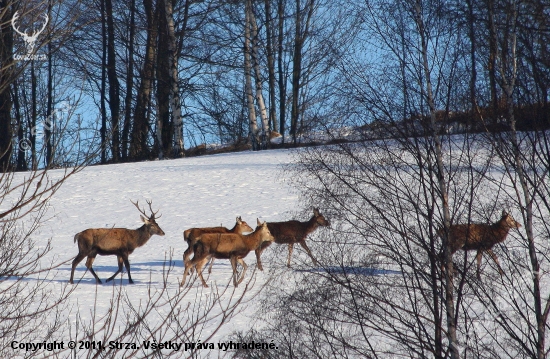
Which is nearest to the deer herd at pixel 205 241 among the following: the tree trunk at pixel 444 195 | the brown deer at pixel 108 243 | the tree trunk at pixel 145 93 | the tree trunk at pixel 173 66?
the brown deer at pixel 108 243

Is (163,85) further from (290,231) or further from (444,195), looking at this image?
(444,195)

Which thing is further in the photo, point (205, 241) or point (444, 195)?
point (205, 241)

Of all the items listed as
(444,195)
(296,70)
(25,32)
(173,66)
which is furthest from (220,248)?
(296,70)

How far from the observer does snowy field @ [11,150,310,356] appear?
40.3ft

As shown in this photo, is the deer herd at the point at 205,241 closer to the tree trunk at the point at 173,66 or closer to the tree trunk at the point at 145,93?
the tree trunk at the point at 145,93

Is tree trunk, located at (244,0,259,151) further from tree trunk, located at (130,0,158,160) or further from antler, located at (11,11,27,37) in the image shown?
antler, located at (11,11,27,37)

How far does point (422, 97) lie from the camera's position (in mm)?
5367

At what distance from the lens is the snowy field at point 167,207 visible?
12289 millimetres

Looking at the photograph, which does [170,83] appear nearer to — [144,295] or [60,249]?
[60,249]

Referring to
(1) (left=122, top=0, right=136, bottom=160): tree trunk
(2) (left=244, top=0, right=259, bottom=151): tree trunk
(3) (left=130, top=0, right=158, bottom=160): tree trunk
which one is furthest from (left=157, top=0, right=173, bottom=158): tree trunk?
(2) (left=244, top=0, right=259, bottom=151): tree trunk

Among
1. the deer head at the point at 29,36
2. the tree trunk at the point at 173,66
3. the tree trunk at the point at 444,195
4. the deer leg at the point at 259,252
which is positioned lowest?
the deer leg at the point at 259,252

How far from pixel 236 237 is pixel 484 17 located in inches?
289

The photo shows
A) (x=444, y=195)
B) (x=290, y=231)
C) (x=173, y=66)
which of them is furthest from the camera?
(x=173, y=66)

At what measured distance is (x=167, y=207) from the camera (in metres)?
18.6
